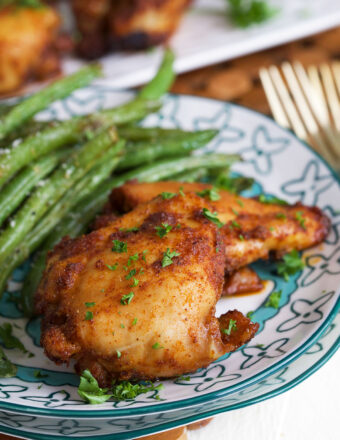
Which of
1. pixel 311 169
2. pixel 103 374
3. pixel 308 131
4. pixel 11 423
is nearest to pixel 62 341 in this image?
pixel 103 374

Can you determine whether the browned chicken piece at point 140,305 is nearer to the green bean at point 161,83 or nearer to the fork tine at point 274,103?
the green bean at point 161,83

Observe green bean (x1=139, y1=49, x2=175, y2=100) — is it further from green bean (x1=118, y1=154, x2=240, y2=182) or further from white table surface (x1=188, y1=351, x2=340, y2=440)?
white table surface (x1=188, y1=351, x2=340, y2=440)

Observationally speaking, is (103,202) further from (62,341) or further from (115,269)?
(62,341)

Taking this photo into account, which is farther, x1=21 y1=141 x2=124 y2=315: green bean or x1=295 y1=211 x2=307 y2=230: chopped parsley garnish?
x1=295 y1=211 x2=307 y2=230: chopped parsley garnish

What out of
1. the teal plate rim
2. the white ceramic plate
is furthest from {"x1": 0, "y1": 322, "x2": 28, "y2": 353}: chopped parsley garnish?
the white ceramic plate

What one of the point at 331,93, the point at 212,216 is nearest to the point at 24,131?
the point at 212,216

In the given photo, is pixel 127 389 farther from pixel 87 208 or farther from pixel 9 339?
pixel 87 208

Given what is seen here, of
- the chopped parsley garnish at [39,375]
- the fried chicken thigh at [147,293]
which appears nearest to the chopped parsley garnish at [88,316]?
the fried chicken thigh at [147,293]
